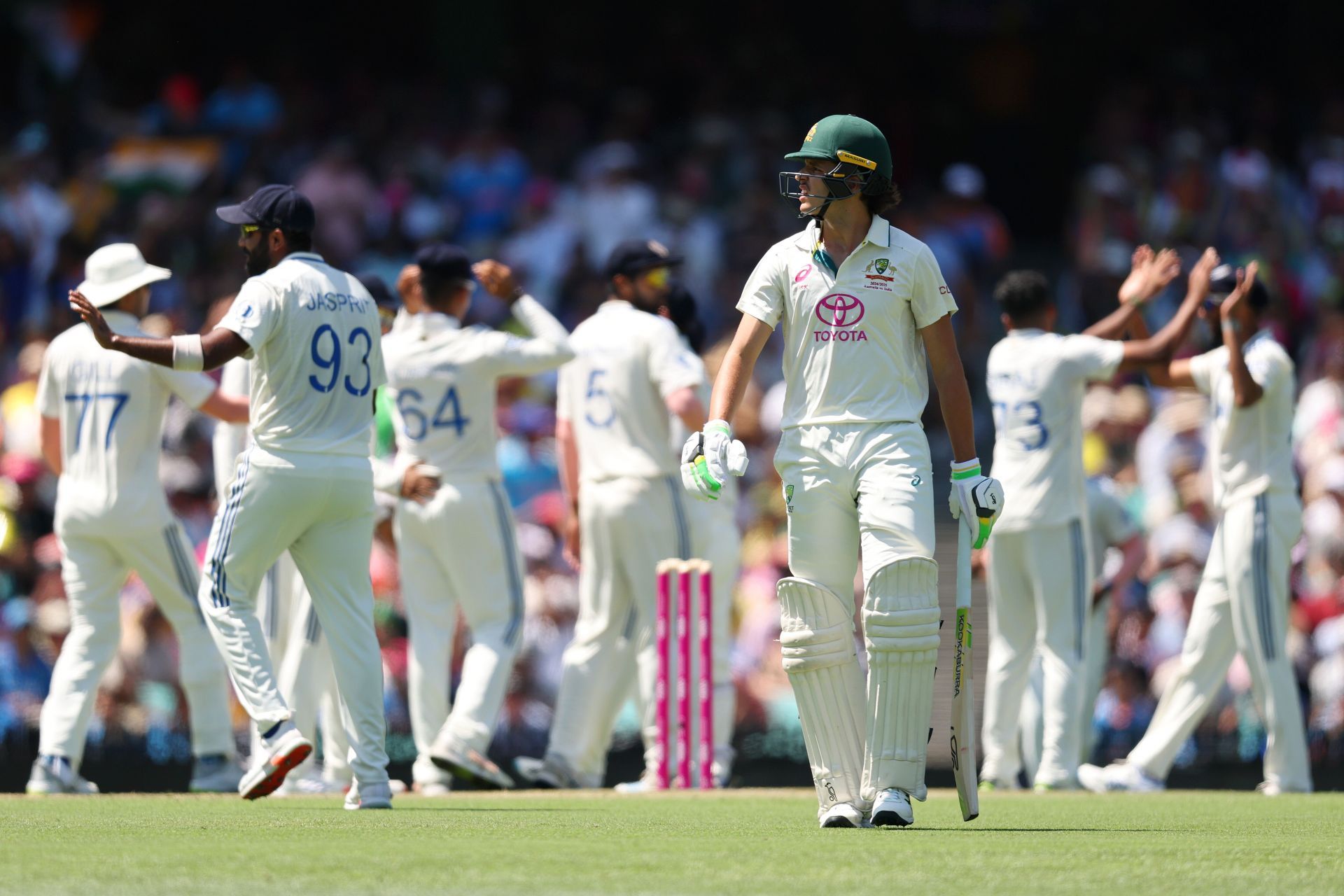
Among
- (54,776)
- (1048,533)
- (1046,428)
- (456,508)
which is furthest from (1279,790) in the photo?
(54,776)

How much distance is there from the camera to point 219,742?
971 cm

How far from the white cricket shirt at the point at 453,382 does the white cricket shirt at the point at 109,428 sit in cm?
100

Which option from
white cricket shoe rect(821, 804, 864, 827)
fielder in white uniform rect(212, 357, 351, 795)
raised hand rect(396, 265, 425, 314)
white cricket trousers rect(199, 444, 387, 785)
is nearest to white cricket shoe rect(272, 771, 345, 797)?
fielder in white uniform rect(212, 357, 351, 795)

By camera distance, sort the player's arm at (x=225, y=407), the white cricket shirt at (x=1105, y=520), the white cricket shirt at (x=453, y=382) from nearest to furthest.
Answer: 1. the player's arm at (x=225, y=407)
2. the white cricket shirt at (x=453, y=382)
3. the white cricket shirt at (x=1105, y=520)

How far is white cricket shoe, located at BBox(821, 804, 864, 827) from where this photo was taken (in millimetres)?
6984

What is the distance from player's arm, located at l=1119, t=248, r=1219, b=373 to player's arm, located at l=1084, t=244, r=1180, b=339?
0.12 m

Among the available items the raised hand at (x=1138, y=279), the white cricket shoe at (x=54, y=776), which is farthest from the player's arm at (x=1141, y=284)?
the white cricket shoe at (x=54, y=776)

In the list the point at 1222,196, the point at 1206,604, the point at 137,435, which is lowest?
the point at 1206,604

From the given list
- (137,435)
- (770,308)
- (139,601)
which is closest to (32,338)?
(139,601)

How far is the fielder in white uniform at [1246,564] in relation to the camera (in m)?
10.0

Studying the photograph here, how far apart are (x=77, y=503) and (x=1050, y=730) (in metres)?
4.54

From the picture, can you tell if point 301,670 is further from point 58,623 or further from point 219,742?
point 58,623

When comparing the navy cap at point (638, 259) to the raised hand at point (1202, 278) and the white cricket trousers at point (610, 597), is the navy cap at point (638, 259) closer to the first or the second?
the white cricket trousers at point (610, 597)

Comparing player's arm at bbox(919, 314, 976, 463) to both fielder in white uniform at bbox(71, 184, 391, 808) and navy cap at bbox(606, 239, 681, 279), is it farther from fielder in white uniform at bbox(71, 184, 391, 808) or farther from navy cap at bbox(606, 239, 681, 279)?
navy cap at bbox(606, 239, 681, 279)
